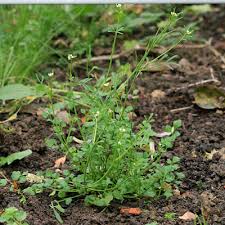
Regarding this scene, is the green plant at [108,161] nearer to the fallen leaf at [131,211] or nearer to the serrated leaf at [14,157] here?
the fallen leaf at [131,211]

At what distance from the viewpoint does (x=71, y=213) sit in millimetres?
2445

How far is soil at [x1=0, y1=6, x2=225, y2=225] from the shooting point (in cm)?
242

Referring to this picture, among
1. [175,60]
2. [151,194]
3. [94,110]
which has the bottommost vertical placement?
[175,60]

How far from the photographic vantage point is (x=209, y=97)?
10.7 feet

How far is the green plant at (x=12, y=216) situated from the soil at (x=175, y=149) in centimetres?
11

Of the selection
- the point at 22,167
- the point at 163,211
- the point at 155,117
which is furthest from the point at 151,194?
the point at 155,117

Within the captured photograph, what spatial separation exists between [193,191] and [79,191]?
423mm

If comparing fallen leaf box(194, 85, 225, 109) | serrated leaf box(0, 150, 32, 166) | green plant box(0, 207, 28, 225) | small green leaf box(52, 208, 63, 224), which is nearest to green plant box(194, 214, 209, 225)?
small green leaf box(52, 208, 63, 224)

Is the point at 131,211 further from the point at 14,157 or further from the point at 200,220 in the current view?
the point at 14,157

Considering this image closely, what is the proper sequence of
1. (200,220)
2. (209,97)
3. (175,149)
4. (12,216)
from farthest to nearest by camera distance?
(209,97), (175,149), (200,220), (12,216)

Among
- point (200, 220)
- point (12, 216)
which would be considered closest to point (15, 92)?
point (12, 216)

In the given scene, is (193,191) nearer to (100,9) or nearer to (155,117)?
(155,117)

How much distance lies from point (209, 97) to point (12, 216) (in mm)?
1354

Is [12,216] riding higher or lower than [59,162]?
higher
